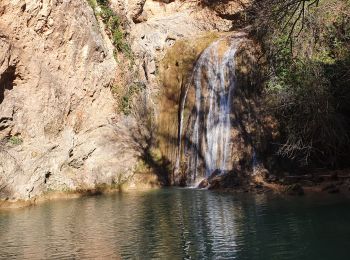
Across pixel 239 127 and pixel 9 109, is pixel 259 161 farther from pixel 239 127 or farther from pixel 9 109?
pixel 9 109

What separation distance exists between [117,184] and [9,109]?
5.29 meters

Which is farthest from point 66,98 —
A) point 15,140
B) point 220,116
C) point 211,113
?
point 220,116

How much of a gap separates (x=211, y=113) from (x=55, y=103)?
21.5 ft

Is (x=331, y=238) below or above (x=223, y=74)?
below

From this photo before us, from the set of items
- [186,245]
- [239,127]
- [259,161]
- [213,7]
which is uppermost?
[213,7]

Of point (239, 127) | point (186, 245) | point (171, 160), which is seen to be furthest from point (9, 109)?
point (186, 245)

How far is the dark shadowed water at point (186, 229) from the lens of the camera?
9.49 m

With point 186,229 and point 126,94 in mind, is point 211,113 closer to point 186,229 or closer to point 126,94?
point 126,94

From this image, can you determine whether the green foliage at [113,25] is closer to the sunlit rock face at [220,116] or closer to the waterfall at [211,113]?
the sunlit rock face at [220,116]

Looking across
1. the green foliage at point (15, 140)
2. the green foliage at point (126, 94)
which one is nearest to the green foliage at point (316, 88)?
the green foliage at point (126, 94)

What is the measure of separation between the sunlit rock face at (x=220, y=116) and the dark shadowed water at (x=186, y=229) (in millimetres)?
3945

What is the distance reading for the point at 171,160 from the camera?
21.9 metres

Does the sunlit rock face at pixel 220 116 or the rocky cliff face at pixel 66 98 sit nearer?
the rocky cliff face at pixel 66 98

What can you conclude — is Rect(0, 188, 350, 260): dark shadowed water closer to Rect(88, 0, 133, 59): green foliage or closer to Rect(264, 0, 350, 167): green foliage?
Rect(264, 0, 350, 167): green foliage
